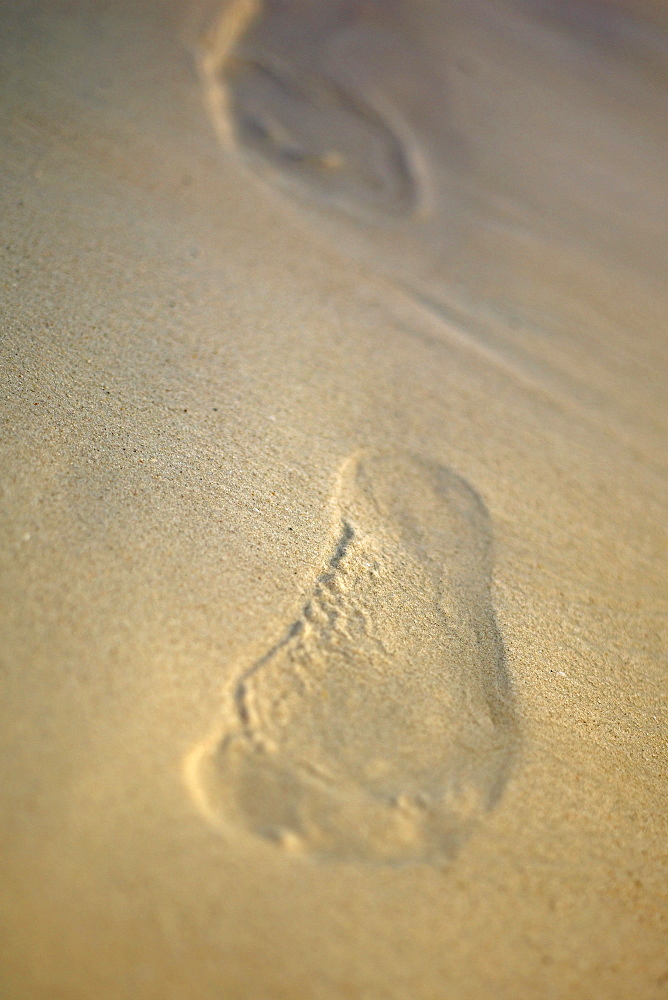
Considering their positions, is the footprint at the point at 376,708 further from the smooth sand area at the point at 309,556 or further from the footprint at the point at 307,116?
the footprint at the point at 307,116

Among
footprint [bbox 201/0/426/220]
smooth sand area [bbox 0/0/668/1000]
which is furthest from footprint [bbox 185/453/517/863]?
footprint [bbox 201/0/426/220]

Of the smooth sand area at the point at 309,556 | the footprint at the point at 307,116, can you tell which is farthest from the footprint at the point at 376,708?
the footprint at the point at 307,116

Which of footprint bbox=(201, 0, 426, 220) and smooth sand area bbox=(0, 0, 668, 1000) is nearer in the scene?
smooth sand area bbox=(0, 0, 668, 1000)

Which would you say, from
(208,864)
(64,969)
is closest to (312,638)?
(208,864)

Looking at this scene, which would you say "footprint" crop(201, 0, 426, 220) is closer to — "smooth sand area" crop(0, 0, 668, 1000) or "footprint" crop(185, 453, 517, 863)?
"smooth sand area" crop(0, 0, 668, 1000)

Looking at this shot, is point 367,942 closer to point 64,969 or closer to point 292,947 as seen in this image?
point 292,947
